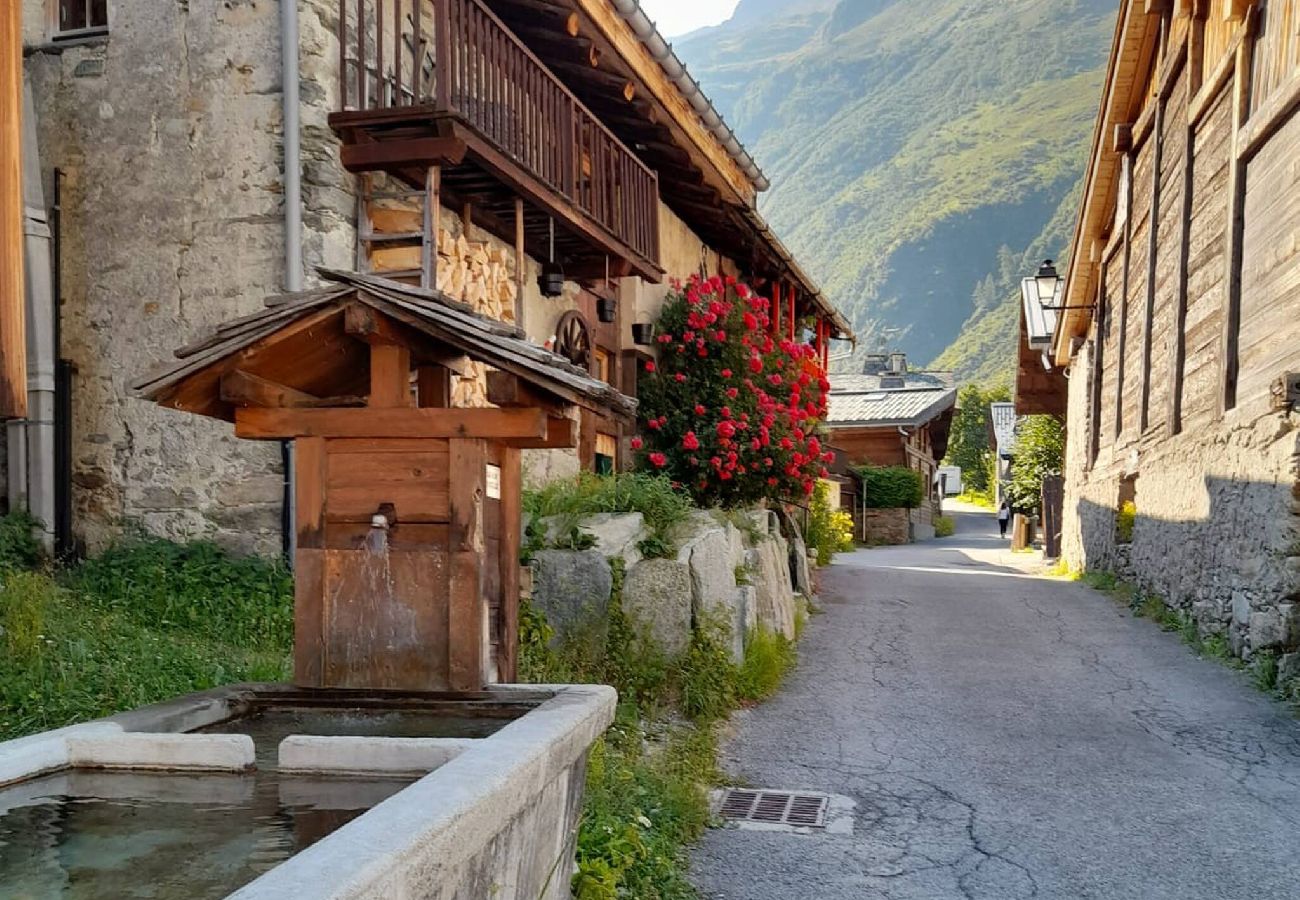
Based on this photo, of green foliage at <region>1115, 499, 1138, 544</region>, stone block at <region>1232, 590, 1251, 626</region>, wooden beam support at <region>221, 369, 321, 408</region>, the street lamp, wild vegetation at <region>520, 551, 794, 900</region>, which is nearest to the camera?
wooden beam support at <region>221, 369, 321, 408</region>

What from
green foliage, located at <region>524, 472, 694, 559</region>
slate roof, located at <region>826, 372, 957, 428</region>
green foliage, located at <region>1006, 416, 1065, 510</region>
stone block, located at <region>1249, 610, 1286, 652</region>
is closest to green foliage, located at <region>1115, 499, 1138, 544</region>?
stone block, located at <region>1249, 610, 1286, 652</region>

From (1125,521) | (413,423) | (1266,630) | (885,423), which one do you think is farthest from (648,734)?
(885,423)

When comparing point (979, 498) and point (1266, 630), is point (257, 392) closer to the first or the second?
point (1266, 630)

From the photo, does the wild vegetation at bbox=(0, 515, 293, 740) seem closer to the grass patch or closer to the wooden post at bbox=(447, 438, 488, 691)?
the wooden post at bbox=(447, 438, 488, 691)

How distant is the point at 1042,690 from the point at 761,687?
200 cm

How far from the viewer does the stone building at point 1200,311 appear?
7.52 meters

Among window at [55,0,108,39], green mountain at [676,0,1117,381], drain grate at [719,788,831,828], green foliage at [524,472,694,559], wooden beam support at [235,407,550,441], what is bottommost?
drain grate at [719,788,831,828]

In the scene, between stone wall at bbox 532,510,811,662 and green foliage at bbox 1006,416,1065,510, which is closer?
stone wall at bbox 532,510,811,662

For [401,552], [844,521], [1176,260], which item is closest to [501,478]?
[401,552]

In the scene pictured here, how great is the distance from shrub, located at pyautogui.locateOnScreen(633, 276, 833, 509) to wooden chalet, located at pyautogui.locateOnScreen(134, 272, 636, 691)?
5.99 metres

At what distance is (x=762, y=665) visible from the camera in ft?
25.8

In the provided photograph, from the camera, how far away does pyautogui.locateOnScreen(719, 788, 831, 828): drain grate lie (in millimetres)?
5320

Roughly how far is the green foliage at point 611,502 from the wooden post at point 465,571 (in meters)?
3.67

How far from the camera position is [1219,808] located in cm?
532
